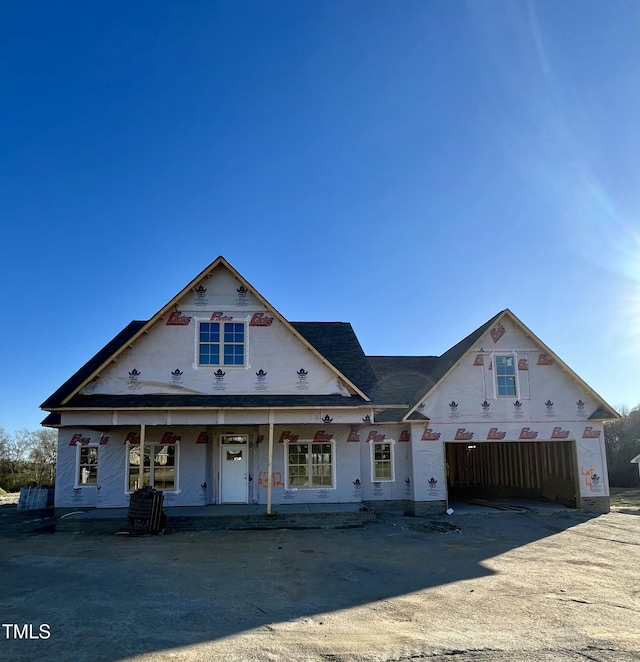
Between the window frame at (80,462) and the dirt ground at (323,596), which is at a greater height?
the window frame at (80,462)

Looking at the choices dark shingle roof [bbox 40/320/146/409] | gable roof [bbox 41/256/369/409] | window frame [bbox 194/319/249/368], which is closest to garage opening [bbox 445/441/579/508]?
gable roof [bbox 41/256/369/409]

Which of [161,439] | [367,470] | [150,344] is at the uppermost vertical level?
[150,344]

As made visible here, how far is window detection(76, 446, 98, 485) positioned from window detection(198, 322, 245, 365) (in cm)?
480

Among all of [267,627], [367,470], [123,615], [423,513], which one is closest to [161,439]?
[367,470]

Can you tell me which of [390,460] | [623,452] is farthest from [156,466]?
[623,452]

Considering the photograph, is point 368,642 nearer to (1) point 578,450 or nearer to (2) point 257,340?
(2) point 257,340

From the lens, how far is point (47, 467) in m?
38.3

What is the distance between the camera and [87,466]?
17000mm

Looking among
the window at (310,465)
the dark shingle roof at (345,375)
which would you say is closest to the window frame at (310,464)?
the window at (310,465)

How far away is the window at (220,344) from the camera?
16.3 m

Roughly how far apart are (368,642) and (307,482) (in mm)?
11214

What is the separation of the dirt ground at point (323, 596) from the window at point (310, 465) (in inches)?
134

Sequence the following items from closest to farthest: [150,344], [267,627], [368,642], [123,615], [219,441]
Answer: [368,642]
[267,627]
[123,615]
[150,344]
[219,441]

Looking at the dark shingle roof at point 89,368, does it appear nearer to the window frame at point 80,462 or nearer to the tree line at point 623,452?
the window frame at point 80,462
